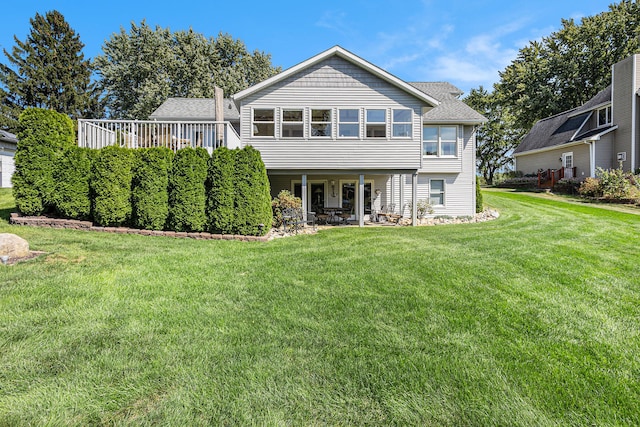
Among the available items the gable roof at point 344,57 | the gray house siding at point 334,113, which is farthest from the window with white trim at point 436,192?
the gable roof at point 344,57

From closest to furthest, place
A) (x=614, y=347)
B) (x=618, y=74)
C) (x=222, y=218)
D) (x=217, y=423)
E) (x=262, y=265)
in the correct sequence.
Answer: (x=217, y=423) → (x=614, y=347) → (x=262, y=265) → (x=222, y=218) → (x=618, y=74)

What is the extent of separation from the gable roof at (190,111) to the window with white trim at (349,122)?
757cm

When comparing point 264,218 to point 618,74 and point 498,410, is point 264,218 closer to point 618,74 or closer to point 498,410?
point 498,410

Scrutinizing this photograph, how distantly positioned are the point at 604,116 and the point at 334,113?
2135cm

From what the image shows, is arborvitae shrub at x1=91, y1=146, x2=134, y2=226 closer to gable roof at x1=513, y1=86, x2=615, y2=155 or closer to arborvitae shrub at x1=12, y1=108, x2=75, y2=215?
arborvitae shrub at x1=12, y1=108, x2=75, y2=215

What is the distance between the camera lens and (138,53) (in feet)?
107

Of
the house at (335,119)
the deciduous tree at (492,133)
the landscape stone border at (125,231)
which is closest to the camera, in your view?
the landscape stone border at (125,231)

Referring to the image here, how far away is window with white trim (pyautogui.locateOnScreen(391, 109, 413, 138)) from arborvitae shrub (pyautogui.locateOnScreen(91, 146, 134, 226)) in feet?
31.4

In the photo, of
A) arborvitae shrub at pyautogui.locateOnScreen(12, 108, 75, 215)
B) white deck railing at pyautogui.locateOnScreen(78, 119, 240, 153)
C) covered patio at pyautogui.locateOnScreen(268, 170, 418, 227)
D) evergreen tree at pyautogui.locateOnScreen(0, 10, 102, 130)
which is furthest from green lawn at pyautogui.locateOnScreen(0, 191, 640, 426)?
evergreen tree at pyautogui.locateOnScreen(0, 10, 102, 130)

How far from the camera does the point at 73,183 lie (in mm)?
8203

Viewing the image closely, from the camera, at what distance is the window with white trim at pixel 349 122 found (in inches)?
485

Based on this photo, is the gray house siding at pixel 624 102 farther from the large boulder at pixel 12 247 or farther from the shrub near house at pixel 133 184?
the large boulder at pixel 12 247

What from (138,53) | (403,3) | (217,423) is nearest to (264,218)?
(217,423)

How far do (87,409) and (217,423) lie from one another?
0.97 meters
